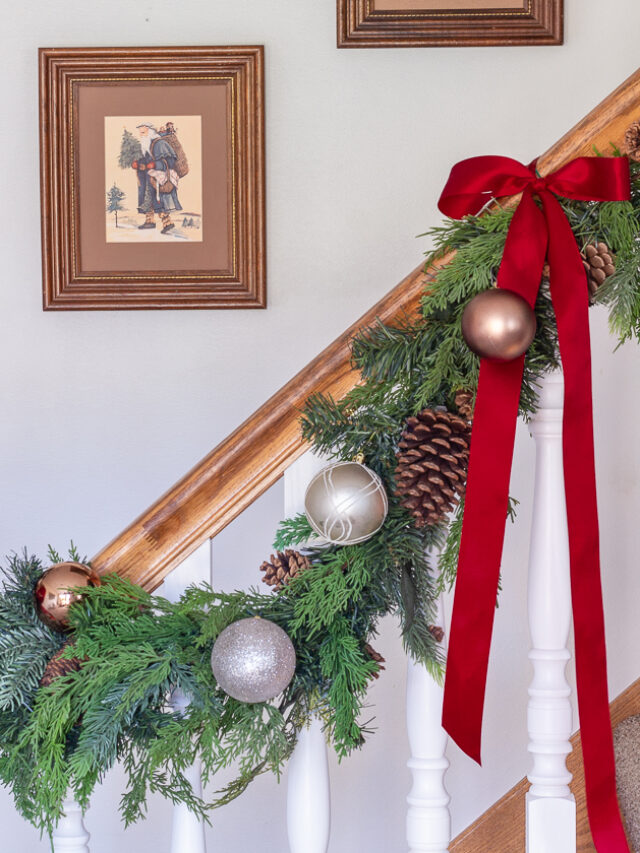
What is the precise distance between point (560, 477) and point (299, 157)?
1.07 m

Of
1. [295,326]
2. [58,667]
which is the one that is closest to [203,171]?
[295,326]

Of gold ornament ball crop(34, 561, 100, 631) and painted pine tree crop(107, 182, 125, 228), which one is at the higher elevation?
painted pine tree crop(107, 182, 125, 228)

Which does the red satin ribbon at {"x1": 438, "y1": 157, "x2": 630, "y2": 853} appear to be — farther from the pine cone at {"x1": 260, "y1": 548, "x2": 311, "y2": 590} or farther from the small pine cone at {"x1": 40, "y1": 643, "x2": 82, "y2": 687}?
the small pine cone at {"x1": 40, "y1": 643, "x2": 82, "y2": 687}

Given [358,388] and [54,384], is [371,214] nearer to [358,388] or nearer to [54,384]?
[54,384]

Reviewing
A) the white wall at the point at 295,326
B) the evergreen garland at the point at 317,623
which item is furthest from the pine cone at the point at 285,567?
the white wall at the point at 295,326

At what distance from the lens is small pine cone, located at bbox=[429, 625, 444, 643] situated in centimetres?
71

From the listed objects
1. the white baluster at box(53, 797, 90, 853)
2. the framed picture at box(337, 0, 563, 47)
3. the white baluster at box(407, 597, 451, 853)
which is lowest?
the white baluster at box(53, 797, 90, 853)

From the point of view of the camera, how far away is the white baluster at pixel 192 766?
2.45 feet

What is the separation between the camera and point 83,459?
1.68 metres

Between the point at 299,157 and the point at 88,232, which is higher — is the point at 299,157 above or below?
above

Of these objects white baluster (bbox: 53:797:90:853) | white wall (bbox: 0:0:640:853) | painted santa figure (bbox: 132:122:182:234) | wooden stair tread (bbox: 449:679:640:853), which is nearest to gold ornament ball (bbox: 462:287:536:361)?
white baluster (bbox: 53:797:90:853)

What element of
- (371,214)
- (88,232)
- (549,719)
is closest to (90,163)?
(88,232)

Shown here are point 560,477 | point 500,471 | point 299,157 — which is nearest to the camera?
point 500,471

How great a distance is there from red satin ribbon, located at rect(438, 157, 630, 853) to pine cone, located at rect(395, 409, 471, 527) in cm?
3
